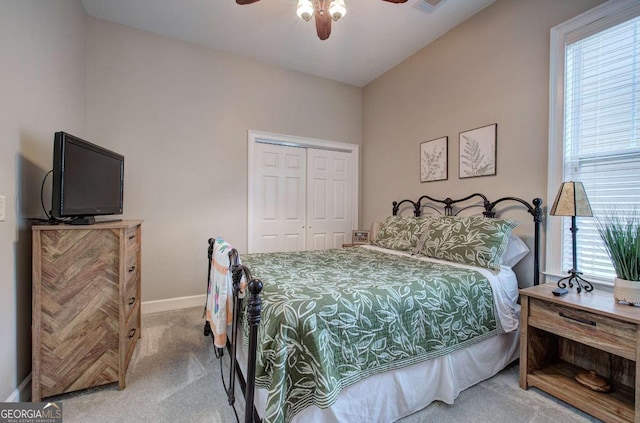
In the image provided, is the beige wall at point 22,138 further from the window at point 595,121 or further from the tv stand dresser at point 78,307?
the window at point 595,121

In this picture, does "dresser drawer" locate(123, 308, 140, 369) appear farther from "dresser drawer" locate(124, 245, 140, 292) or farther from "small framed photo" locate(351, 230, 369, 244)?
"small framed photo" locate(351, 230, 369, 244)

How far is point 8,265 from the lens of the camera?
61.3 inches

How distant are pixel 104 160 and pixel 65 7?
1.35 m

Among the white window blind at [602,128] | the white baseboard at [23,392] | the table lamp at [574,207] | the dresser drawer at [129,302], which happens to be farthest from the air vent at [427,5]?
the white baseboard at [23,392]

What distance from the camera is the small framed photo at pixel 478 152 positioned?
8.56 ft

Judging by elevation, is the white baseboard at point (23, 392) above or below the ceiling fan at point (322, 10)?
below

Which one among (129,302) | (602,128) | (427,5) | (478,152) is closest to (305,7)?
(427,5)

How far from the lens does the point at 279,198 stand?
12.7ft

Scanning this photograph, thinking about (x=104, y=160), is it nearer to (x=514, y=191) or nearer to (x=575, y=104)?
(x=514, y=191)

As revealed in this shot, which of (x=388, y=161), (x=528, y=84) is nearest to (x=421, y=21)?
(x=528, y=84)

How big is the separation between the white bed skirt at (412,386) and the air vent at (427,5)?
9.22 ft

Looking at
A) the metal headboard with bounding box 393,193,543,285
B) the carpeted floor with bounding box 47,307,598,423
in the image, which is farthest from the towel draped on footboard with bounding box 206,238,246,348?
the metal headboard with bounding box 393,193,543,285

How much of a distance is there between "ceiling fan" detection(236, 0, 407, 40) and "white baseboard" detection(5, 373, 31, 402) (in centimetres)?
282

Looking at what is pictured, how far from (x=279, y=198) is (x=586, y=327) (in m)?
3.19
